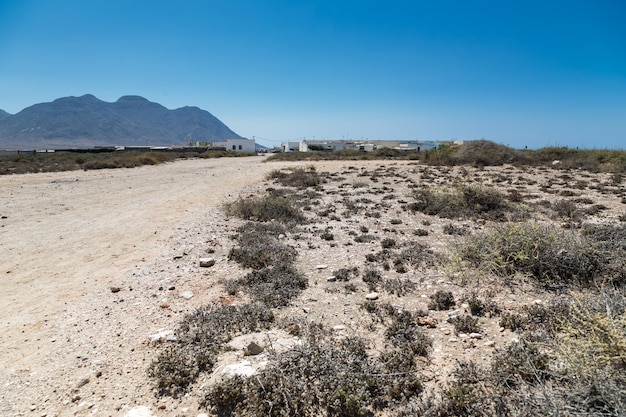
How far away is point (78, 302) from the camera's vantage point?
5.13m

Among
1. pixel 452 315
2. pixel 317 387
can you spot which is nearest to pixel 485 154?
pixel 452 315

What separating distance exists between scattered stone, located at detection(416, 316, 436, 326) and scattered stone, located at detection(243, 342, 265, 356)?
2006mm

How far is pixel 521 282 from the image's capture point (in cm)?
540

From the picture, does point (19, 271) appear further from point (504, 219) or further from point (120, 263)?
point (504, 219)

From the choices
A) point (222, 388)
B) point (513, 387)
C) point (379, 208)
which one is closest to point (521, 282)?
point (513, 387)

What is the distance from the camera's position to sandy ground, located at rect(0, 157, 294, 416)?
3.34m

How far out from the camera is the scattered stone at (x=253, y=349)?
3.63m

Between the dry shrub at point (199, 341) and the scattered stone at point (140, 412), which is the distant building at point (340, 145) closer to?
the dry shrub at point (199, 341)

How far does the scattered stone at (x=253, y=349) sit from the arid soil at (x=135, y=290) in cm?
34

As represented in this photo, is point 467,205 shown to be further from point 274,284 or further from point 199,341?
point 199,341

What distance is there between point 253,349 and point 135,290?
2.87 metres

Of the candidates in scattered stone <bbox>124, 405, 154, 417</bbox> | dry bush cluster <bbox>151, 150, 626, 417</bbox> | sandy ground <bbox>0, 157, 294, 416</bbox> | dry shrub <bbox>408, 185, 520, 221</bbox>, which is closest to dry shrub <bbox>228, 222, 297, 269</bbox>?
dry bush cluster <bbox>151, 150, 626, 417</bbox>

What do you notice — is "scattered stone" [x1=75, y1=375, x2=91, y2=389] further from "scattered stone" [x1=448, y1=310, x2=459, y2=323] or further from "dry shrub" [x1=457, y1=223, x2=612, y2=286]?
"dry shrub" [x1=457, y1=223, x2=612, y2=286]

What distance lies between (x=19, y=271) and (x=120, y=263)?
1644 mm
